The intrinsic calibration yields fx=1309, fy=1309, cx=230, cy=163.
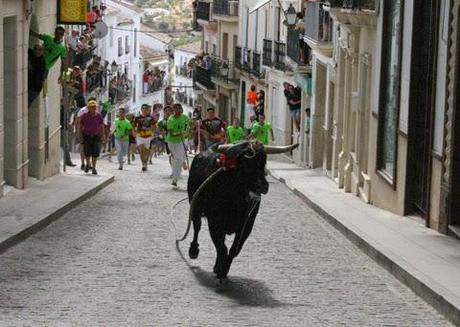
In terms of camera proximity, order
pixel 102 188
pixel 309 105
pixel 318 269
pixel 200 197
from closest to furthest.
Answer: pixel 200 197 < pixel 318 269 < pixel 102 188 < pixel 309 105

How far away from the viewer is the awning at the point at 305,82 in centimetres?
3391

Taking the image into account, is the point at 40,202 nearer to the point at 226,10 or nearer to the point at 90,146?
the point at 90,146

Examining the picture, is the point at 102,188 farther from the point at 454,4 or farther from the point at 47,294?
the point at 47,294

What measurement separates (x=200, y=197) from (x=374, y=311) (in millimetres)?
2336

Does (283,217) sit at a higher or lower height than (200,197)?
lower

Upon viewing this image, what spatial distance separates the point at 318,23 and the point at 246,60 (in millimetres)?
23122

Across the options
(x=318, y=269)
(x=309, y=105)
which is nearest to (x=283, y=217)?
(x=318, y=269)

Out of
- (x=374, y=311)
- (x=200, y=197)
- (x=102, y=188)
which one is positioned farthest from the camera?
(x=102, y=188)

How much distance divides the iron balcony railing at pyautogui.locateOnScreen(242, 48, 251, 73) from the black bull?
1555 inches

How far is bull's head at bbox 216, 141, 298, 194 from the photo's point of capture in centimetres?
1178

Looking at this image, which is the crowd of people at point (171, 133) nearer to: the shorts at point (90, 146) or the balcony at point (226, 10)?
the shorts at point (90, 146)

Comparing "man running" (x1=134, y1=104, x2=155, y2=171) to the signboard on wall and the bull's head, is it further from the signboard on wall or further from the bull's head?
the bull's head

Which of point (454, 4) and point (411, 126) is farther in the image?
point (411, 126)

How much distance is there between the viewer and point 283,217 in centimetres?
1917
